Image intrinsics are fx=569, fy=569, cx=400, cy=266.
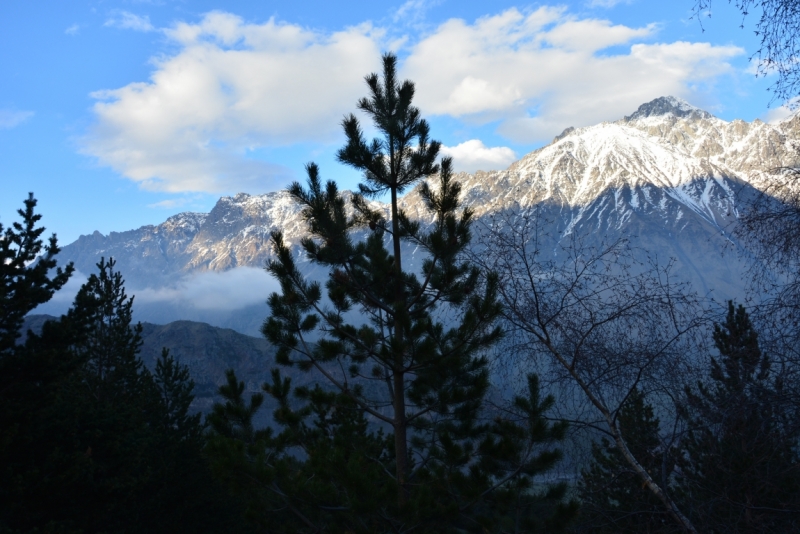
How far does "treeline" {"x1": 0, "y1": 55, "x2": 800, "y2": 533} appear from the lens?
5.27 metres

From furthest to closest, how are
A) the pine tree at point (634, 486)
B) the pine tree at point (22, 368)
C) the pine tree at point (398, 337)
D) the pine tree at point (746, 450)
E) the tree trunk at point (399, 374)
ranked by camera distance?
the pine tree at point (22, 368), the tree trunk at point (399, 374), the pine tree at point (398, 337), the pine tree at point (634, 486), the pine tree at point (746, 450)

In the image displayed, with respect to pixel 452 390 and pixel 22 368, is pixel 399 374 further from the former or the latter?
pixel 22 368

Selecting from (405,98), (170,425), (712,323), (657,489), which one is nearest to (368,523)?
(657,489)

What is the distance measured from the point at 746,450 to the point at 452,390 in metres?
5.77

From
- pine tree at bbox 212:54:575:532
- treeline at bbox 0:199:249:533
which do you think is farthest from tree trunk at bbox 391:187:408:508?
treeline at bbox 0:199:249:533

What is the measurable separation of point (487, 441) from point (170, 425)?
2554cm

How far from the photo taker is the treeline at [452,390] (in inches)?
208

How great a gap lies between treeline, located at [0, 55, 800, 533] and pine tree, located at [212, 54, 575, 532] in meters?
0.04

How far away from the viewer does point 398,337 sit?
900 centimetres

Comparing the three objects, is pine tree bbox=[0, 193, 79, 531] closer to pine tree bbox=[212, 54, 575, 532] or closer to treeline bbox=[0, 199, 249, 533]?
treeline bbox=[0, 199, 249, 533]

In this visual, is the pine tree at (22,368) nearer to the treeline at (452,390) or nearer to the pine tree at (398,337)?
the treeline at (452,390)

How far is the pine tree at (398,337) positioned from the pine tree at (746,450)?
3.00 metres

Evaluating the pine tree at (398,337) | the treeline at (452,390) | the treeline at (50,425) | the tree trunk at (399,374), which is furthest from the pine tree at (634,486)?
the treeline at (50,425)

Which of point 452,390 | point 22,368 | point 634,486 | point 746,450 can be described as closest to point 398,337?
point 452,390
